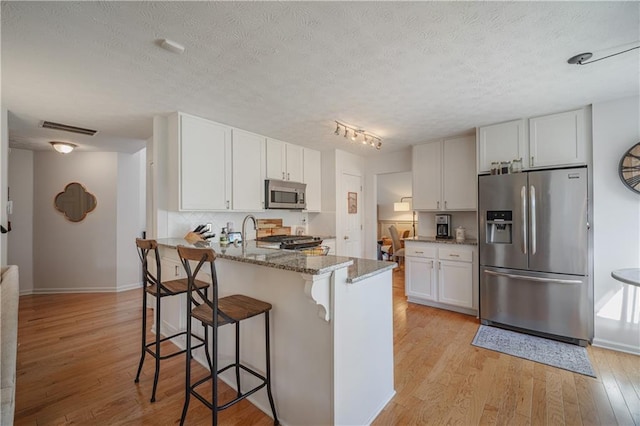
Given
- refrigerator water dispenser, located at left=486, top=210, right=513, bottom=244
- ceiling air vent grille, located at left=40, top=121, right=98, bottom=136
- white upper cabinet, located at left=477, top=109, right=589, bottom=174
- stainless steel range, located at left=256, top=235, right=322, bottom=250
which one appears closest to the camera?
white upper cabinet, located at left=477, top=109, right=589, bottom=174

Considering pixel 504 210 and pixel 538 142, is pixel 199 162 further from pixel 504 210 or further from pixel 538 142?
pixel 538 142

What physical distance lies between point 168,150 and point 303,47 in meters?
2.08

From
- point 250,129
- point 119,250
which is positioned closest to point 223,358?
point 250,129

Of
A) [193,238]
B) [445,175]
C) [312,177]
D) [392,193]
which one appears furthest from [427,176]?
[392,193]

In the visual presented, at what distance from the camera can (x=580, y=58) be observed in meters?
1.92

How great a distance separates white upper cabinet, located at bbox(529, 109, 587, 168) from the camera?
112 inches

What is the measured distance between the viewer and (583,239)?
274 cm

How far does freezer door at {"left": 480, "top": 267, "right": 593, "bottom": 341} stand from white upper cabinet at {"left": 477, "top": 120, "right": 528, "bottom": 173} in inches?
50.3

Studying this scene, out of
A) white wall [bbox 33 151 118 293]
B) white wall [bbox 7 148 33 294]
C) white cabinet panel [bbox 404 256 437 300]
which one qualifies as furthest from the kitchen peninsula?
white wall [bbox 7 148 33 294]

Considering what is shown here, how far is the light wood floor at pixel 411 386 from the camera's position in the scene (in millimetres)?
1796

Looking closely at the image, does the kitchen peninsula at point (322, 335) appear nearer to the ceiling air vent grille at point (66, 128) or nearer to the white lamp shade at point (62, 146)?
the ceiling air vent grille at point (66, 128)

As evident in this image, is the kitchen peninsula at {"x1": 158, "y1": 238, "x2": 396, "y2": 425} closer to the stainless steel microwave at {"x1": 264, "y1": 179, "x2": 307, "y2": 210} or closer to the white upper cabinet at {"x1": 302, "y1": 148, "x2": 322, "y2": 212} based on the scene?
the stainless steel microwave at {"x1": 264, "y1": 179, "x2": 307, "y2": 210}

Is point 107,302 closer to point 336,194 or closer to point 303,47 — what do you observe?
point 336,194

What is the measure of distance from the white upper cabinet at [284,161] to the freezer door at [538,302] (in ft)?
9.24
